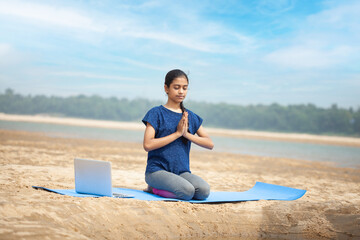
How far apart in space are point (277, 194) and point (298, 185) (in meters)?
2.68

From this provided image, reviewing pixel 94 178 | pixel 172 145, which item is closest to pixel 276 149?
pixel 172 145

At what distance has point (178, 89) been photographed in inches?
171

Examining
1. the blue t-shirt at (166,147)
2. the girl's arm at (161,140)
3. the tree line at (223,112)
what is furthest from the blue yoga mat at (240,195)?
the tree line at (223,112)

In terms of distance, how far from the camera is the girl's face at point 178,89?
4.31 m

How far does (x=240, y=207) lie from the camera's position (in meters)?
4.31

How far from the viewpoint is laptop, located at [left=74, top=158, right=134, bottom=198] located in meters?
4.07

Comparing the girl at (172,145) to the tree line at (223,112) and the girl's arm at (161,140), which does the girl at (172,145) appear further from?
the tree line at (223,112)

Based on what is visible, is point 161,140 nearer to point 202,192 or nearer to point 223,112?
point 202,192

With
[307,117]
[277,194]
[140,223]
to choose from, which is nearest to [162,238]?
[140,223]

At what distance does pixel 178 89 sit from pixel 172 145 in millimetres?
631

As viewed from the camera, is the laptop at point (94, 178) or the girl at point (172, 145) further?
the girl at point (172, 145)

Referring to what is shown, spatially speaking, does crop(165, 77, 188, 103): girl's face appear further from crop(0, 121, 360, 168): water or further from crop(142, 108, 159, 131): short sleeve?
crop(0, 121, 360, 168): water

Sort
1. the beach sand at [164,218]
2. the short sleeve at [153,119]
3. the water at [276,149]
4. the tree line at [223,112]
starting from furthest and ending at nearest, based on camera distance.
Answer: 1. the tree line at [223,112]
2. the water at [276,149]
3. the short sleeve at [153,119]
4. the beach sand at [164,218]

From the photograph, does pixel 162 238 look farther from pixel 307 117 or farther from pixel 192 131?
pixel 307 117
